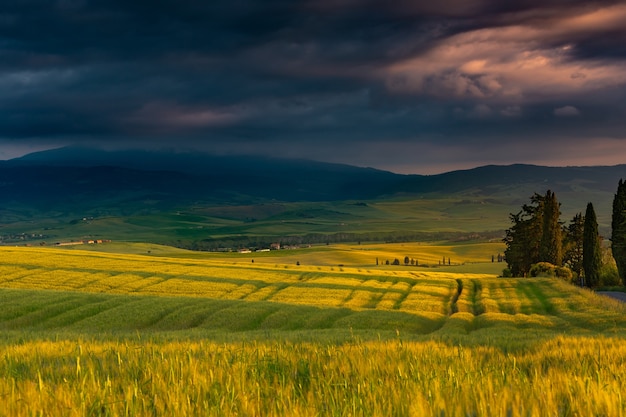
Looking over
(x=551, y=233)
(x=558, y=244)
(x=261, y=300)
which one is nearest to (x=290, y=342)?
(x=261, y=300)

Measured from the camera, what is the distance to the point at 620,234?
8269cm

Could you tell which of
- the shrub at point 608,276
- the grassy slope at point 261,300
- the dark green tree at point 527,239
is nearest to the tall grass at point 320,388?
the grassy slope at point 261,300

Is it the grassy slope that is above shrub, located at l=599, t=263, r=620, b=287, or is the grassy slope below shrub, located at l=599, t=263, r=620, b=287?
above

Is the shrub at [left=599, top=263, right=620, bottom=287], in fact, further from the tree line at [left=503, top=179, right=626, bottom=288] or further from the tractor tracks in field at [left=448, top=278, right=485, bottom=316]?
the tractor tracks in field at [left=448, top=278, right=485, bottom=316]

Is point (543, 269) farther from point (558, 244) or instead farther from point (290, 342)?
point (290, 342)

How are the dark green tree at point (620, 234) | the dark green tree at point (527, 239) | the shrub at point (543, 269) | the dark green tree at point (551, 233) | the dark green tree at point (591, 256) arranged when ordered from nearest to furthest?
the dark green tree at point (620, 234), the shrub at point (543, 269), the dark green tree at point (591, 256), the dark green tree at point (551, 233), the dark green tree at point (527, 239)

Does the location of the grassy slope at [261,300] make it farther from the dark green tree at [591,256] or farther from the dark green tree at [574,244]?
the dark green tree at [574,244]

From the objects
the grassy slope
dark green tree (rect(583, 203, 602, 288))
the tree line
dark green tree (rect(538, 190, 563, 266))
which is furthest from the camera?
dark green tree (rect(538, 190, 563, 266))

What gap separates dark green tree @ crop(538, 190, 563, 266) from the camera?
3659 inches

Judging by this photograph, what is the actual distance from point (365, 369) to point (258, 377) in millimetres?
1032

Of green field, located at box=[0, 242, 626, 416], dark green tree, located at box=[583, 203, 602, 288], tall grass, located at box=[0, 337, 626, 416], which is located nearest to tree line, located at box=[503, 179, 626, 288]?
dark green tree, located at box=[583, 203, 602, 288]

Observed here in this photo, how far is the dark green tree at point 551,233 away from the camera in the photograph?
305ft

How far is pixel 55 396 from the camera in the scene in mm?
4074

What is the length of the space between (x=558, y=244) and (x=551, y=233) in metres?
2.18
